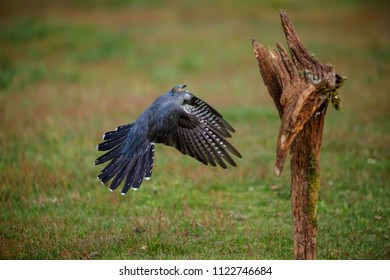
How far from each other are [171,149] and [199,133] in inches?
184

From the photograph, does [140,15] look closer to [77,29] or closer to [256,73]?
[77,29]

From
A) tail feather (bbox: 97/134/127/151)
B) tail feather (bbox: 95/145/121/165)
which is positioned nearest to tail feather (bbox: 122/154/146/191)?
tail feather (bbox: 95/145/121/165)

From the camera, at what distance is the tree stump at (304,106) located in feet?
19.5

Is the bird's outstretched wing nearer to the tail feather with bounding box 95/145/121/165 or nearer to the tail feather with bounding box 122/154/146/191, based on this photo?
the tail feather with bounding box 122/154/146/191

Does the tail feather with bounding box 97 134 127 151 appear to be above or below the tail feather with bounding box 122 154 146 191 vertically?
above

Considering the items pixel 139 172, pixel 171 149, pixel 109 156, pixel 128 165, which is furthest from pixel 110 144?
pixel 171 149

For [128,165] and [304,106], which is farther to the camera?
[128,165]

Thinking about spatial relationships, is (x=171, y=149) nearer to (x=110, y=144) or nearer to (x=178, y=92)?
(x=110, y=144)

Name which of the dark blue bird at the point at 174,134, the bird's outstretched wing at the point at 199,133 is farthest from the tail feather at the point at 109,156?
the bird's outstretched wing at the point at 199,133

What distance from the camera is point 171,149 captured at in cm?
1264

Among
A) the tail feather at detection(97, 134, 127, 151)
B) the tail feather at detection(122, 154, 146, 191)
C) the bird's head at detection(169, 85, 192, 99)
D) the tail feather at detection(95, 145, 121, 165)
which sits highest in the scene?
the bird's head at detection(169, 85, 192, 99)

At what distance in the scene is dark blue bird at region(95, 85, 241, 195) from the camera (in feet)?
25.6

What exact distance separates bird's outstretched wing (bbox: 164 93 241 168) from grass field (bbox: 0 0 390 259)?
1.07 m

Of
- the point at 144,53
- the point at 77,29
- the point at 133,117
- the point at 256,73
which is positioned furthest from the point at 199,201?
the point at 77,29
